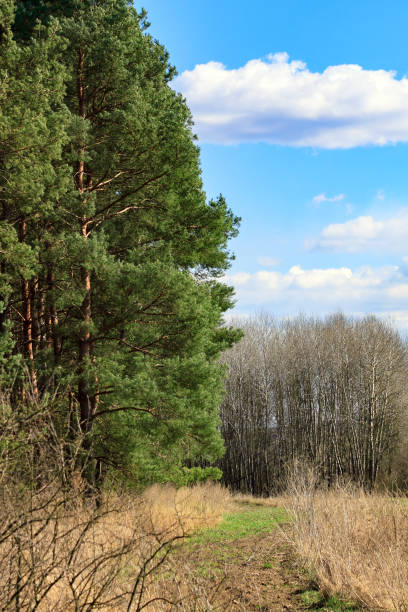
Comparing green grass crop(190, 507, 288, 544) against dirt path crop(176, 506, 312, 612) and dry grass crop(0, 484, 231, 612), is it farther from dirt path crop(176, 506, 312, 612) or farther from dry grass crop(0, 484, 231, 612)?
dry grass crop(0, 484, 231, 612)

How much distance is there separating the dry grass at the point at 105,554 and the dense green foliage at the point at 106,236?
2.02 metres

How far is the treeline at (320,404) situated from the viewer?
1226 inches

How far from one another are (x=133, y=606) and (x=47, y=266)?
928 centimetres

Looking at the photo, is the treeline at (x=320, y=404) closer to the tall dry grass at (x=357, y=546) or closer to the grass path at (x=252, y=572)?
the grass path at (x=252, y=572)

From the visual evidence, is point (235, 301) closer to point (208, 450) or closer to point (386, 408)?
point (208, 450)

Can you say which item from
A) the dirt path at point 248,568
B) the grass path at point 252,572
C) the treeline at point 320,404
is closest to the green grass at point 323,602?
the grass path at point 252,572

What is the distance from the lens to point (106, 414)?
12.8m

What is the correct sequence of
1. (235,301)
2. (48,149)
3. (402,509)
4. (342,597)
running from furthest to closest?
(235,301) < (48,149) < (402,509) < (342,597)

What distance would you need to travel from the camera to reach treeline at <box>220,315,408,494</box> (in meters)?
31.1

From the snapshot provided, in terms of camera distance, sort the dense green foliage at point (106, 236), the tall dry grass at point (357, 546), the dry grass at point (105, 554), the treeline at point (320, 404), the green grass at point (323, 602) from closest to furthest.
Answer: the dry grass at point (105, 554)
the tall dry grass at point (357, 546)
the green grass at point (323, 602)
the dense green foliage at point (106, 236)
the treeline at point (320, 404)

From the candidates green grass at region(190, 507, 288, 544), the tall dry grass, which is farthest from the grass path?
the tall dry grass

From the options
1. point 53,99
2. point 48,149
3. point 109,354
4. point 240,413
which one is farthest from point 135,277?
point 240,413

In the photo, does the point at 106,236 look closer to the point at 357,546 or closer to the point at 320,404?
the point at 357,546

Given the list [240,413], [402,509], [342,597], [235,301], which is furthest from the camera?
[240,413]
